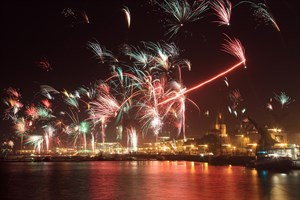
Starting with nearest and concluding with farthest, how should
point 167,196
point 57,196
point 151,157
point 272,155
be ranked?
1. point 167,196
2. point 57,196
3. point 272,155
4. point 151,157

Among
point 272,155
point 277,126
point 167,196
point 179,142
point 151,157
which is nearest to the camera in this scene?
point 167,196

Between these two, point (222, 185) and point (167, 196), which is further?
point (222, 185)

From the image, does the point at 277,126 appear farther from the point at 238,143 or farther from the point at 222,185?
the point at 222,185

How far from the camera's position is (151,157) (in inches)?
5138

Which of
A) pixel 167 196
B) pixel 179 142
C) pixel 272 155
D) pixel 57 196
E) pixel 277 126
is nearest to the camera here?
pixel 167 196

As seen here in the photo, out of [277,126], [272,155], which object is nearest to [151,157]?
[277,126]

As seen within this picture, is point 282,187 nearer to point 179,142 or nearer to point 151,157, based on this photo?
point 151,157

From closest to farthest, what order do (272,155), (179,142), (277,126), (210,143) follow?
(272,155) → (277,126) → (210,143) → (179,142)

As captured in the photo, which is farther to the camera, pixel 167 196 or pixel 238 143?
pixel 238 143

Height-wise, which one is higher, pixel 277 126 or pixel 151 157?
pixel 277 126

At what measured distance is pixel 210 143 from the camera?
5497 inches

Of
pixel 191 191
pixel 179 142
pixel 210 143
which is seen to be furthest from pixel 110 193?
pixel 179 142

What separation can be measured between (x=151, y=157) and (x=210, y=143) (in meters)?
22.9

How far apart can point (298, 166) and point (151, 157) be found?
258ft
